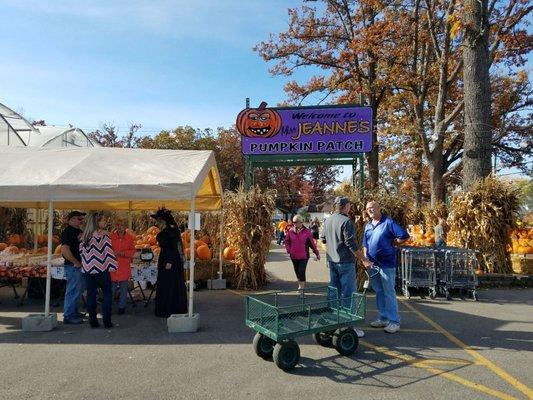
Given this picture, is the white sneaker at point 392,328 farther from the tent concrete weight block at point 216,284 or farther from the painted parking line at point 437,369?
the tent concrete weight block at point 216,284

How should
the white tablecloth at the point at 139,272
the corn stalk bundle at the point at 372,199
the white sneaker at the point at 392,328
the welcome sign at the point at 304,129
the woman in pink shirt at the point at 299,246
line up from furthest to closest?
the welcome sign at the point at 304,129
the corn stalk bundle at the point at 372,199
the woman in pink shirt at the point at 299,246
the white tablecloth at the point at 139,272
the white sneaker at the point at 392,328

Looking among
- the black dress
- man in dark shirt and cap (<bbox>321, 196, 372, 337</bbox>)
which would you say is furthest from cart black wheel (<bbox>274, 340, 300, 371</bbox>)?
the black dress

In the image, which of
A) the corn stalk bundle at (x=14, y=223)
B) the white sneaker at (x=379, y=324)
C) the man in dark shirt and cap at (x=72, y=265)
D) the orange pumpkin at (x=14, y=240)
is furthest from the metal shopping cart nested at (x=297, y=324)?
the corn stalk bundle at (x=14, y=223)

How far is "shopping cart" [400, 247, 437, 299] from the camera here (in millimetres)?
9711

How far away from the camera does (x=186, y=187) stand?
667 centimetres

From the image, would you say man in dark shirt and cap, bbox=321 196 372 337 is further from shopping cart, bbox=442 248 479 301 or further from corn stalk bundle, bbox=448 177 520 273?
corn stalk bundle, bbox=448 177 520 273

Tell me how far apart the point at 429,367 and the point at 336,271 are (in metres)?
1.89

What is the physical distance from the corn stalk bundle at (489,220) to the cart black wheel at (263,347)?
7.96 metres

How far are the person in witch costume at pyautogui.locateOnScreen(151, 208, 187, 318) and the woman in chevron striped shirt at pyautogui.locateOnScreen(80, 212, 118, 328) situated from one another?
105 centimetres

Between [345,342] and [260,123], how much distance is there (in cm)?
787

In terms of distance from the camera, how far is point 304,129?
12.3 metres

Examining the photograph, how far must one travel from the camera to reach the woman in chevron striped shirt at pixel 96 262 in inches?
272

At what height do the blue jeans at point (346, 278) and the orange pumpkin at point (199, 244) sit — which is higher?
the orange pumpkin at point (199, 244)

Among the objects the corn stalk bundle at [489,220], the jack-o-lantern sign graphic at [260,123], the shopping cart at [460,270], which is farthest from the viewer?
the jack-o-lantern sign graphic at [260,123]
